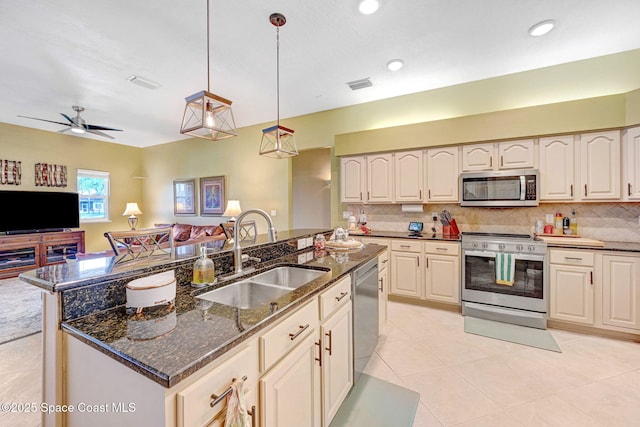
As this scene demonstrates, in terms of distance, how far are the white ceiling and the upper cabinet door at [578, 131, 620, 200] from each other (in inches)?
38.9

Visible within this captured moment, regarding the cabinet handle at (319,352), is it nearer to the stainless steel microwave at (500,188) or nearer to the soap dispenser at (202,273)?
the soap dispenser at (202,273)

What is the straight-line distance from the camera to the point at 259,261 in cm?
188

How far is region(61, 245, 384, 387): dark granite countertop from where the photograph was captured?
0.73 metres

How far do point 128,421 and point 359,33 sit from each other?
10.1 ft

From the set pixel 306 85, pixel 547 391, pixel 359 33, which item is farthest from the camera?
pixel 306 85

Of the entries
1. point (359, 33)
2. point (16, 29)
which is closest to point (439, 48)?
point (359, 33)

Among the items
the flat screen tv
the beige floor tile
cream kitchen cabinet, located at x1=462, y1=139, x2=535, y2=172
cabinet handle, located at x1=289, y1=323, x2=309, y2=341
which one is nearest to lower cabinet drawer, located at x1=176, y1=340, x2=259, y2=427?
cabinet handle, located at x1=289, y1=323, x2=309, y2=341

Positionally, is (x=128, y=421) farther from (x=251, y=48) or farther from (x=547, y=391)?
(x=251, y=48)

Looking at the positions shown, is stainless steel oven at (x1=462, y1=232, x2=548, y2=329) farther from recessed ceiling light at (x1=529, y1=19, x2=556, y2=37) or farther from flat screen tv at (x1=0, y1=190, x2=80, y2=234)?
flat screen tv at (x1=0, y1=190, x2=80, y2=234)

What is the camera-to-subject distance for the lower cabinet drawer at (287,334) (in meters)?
1.01

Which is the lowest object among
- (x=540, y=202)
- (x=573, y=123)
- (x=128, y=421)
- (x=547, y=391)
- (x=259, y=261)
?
(x=547, y=391)

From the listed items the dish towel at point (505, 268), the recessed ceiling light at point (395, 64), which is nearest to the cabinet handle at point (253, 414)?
the dish towel at point (505, 268)

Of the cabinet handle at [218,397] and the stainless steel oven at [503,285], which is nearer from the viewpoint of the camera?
the cabinet handle at [218,397]

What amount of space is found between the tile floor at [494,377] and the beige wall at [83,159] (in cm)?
423
